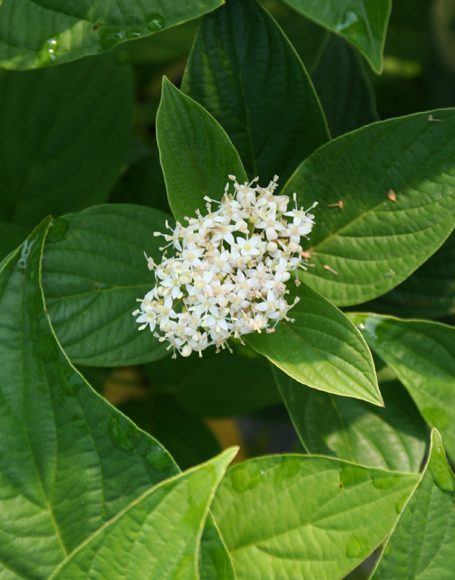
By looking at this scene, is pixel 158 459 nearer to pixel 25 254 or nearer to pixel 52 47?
pixel 25 254

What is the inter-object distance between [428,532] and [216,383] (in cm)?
55

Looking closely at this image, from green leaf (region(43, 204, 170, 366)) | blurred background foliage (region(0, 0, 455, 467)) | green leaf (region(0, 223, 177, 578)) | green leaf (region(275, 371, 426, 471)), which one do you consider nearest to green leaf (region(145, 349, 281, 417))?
blurred background foliage (region(0, 0, 455, 467))

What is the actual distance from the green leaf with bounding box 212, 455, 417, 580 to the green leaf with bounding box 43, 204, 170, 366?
17 cm

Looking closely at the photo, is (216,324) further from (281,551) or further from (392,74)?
(392,74)

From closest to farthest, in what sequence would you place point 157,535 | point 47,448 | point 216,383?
point 157,535 → point 47,448 → point 216,383

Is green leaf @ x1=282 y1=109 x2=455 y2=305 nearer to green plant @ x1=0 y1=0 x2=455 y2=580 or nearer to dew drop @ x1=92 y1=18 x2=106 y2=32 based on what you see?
green plant @ x1=0 y1=0 x2=455 y2=580

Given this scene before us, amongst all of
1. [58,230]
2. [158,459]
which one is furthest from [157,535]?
[58,230]

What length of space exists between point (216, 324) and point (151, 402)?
52cm

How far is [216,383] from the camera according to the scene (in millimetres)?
1228

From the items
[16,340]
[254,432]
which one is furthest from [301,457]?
[254,432]

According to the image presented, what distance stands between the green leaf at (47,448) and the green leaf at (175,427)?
406 millimetres

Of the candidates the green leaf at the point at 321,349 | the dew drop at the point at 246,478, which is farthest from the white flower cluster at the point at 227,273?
the dew drop at the point at 246,478

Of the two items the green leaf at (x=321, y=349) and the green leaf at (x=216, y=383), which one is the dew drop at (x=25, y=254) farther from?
the green leaf at (x=216, y=383)

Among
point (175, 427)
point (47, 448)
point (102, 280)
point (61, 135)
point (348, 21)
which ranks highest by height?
point (348, 21)
